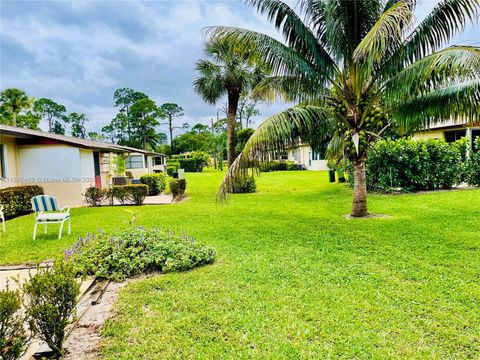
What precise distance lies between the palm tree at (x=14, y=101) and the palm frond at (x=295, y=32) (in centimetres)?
2583

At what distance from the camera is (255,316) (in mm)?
3518

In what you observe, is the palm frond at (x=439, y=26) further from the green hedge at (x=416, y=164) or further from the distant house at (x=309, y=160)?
the distant house at (x=309, y=160)

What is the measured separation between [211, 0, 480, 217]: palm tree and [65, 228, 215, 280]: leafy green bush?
79.0 inches

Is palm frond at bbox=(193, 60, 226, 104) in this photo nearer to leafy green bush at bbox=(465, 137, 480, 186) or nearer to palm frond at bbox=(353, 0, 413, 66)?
palm frond at bbox=(353, 0, 413, 66)

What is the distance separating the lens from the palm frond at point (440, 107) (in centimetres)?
679

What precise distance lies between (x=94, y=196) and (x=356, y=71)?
11392 mm

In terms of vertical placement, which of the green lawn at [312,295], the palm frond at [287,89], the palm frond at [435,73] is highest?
the palm frond at [287,89]

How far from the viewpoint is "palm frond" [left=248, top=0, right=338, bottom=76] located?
7.78m

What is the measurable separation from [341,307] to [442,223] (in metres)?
5.69

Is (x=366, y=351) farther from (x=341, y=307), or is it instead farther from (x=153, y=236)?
(x=153, y=236)

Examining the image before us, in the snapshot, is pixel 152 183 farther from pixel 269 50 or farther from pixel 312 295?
pixel 312 295

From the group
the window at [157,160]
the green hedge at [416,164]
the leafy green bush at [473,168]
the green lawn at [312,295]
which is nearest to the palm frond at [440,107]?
the green lawn at [312,295]

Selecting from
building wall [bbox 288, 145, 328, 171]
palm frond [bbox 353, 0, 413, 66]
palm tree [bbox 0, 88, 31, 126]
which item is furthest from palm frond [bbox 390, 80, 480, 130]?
palm tree [bbox 0, 88, 31, 126]

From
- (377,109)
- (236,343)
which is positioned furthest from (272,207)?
(236,343)
